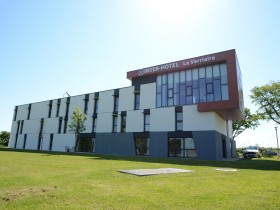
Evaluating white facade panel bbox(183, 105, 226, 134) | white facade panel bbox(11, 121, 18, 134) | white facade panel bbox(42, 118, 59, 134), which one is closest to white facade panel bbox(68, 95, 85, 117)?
white facade panel bbox(42, 118, 59, 134)

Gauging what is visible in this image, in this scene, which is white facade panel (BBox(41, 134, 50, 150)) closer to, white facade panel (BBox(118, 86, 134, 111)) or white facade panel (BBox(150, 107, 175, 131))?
white facade panel (BBox(118, 86, 134, 111))

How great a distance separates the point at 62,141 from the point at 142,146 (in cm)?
1830

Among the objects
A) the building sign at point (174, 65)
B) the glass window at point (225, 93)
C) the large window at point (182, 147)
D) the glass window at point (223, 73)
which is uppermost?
the building sign at point (174, 65)

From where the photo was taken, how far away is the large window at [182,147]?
30411 mm

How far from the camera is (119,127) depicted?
123 feet

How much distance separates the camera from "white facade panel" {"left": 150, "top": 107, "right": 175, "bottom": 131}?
32250 millimetres

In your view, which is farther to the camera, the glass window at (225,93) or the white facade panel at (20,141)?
the white facade panel at (20,141)

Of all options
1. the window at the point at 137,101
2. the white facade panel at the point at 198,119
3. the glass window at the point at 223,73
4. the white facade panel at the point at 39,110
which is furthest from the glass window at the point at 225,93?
the white facade panel at the point at 39,110

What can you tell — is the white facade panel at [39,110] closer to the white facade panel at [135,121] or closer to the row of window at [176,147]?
the white facade panel at [135,121]

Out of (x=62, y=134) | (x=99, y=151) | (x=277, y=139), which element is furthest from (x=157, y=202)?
(x=277, y=139)

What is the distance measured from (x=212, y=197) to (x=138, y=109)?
2994cm

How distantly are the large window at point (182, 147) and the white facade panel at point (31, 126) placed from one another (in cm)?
3203

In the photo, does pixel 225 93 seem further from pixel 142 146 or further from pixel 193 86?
pixel 142 146

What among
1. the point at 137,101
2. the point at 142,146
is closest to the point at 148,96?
the point at 137,101
